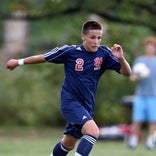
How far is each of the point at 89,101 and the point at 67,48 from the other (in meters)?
0.73

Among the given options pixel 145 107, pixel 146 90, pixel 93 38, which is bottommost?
pixel 145 107

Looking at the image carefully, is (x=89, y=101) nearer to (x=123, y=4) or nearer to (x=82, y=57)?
(x=82, y=57)

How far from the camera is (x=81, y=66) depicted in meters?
10.1

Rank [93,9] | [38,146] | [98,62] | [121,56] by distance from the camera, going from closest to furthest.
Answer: [121,56] < [98,62] < [38,146] < [93,9]

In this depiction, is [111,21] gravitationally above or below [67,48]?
below

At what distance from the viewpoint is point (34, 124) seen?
2359 centimetres

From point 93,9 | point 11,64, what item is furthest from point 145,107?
point 11,64

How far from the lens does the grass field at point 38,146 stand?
14.5 metres

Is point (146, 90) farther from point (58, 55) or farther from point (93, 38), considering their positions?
point (93, 38)

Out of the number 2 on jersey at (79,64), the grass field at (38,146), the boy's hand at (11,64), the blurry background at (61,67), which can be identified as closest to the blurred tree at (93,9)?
the blurry background at (61,67)

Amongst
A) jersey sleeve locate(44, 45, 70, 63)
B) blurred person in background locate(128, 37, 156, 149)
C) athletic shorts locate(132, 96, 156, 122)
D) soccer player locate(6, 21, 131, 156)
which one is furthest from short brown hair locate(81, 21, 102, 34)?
athletic shorts locate(132, 96, 156, 122)

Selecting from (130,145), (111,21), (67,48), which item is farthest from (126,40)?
(67,48)

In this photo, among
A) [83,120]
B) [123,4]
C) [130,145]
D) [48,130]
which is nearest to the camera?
[83,120]

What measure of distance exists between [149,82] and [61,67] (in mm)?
6700
